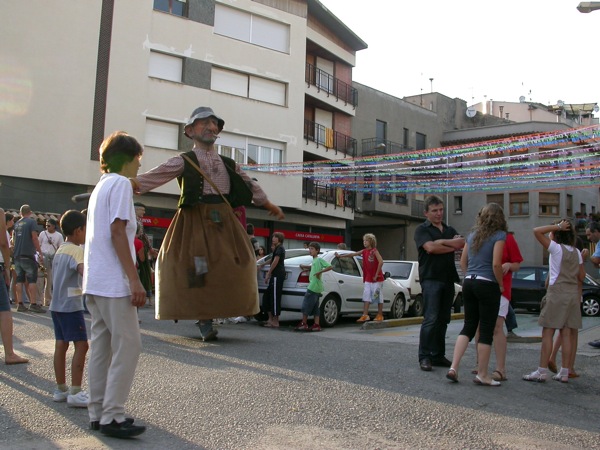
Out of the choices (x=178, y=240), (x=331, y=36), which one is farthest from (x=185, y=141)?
(x=178, y=240)

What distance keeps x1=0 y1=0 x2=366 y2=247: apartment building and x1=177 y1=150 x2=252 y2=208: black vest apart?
66.5 ft

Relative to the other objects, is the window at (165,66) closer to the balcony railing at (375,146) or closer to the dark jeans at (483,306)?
the balcony railing at (375,146)

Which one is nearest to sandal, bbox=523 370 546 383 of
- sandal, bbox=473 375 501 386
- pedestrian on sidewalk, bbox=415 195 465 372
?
sandal, bbox=473 375 501 386

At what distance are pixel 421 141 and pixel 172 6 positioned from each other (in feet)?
73.7

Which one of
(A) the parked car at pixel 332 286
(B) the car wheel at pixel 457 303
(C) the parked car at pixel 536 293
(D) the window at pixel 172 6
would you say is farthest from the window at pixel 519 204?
(A) the parked car at pixel 332 286

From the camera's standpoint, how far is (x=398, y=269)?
15.5 m

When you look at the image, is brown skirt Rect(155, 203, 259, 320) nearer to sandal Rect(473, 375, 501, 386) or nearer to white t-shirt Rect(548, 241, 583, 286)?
sandal Rect(473, 375, 501, 386)

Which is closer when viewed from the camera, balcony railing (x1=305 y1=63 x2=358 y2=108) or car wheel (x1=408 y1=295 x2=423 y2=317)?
car wheel (x1=408 y1=295 x2=423 y2=317)

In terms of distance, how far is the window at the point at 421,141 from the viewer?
44000mm

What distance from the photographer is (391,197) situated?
4038 cm

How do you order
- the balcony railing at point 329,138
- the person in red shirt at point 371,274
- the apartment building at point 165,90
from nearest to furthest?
the person in red shirt at point 371,274 → the apartment building at point 165,90 → the balcony railing at point 329,138

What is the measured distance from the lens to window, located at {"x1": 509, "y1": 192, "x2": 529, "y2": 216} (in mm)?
43312

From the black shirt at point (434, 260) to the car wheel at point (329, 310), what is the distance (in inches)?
201

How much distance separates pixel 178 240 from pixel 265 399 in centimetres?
150
